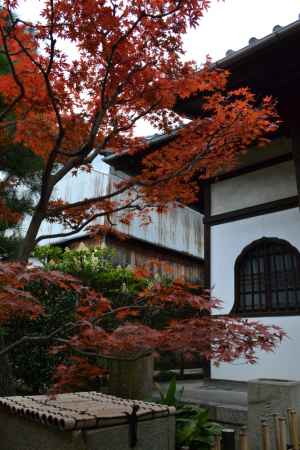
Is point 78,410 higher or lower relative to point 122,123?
lower

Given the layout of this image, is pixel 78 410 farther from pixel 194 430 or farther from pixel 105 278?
pixel 105 278

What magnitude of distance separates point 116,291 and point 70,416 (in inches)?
186

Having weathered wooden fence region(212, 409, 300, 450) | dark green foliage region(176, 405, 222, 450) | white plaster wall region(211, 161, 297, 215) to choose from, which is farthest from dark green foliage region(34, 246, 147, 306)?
weathered wooden fence region(212, 409, 300, 450)

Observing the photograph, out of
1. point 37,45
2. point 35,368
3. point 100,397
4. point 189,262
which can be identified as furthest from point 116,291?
point 189,262

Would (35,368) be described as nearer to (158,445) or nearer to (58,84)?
(158,445)

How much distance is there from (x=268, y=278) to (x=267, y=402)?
2.88m

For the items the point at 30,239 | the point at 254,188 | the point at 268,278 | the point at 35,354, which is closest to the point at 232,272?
the point at 268,278

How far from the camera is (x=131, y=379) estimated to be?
5836 millimetres

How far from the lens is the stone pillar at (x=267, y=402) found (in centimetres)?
407

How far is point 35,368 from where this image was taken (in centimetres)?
611

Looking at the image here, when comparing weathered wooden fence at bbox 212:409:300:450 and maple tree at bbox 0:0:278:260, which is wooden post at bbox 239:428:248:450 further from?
maple tree at bbox 0:0:278:260

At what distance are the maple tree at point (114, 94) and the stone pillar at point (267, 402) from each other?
95.0 inches

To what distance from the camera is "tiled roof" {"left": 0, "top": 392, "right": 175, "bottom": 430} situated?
298 centimetres

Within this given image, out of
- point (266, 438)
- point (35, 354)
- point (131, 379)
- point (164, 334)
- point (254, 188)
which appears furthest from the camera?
point (254, 188)
